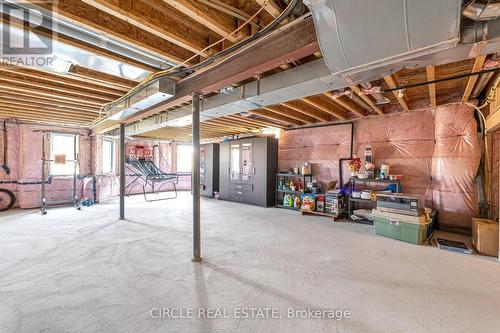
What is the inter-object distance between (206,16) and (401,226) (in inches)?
153

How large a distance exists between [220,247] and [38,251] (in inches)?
96.1

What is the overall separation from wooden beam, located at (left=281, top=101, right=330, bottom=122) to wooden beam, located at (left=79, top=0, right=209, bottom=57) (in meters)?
2.37

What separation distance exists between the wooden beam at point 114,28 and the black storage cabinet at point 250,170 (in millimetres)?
4099

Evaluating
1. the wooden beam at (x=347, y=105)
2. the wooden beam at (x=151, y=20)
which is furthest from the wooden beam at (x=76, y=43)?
the wooden beam at (x=347, y=105)

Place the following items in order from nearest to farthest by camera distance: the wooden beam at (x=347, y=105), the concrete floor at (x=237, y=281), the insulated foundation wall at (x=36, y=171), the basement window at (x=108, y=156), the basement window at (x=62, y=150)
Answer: the concrete floor at (x=237, y=281)
the wooden beam at (x=347, y=105)
the insulated foundation wall at (x=36, y=171)
the basement window at (x=62, y=150)
the basement window at (x=108, y=156)

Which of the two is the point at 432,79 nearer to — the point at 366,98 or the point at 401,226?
the point at 366,98

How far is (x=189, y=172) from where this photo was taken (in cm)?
1027

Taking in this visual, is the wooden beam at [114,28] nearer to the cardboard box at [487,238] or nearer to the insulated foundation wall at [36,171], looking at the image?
the cardboard box at [487,238]

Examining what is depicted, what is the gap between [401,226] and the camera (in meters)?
3.53

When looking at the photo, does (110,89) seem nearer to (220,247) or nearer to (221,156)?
(220,247)

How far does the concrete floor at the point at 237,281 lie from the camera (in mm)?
1717

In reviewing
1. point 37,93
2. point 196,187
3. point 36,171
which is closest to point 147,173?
point 36,171

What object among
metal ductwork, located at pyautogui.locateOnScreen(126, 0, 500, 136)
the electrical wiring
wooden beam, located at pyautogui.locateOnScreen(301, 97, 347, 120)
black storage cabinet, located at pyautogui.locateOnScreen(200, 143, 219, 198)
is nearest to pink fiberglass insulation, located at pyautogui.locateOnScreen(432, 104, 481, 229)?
wooden beam, located at pyautogui.locateOnScreen(301, 97, 347, 120)

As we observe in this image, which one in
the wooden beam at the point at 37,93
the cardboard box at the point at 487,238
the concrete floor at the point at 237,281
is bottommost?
the concrete floor at the point at 237,281
